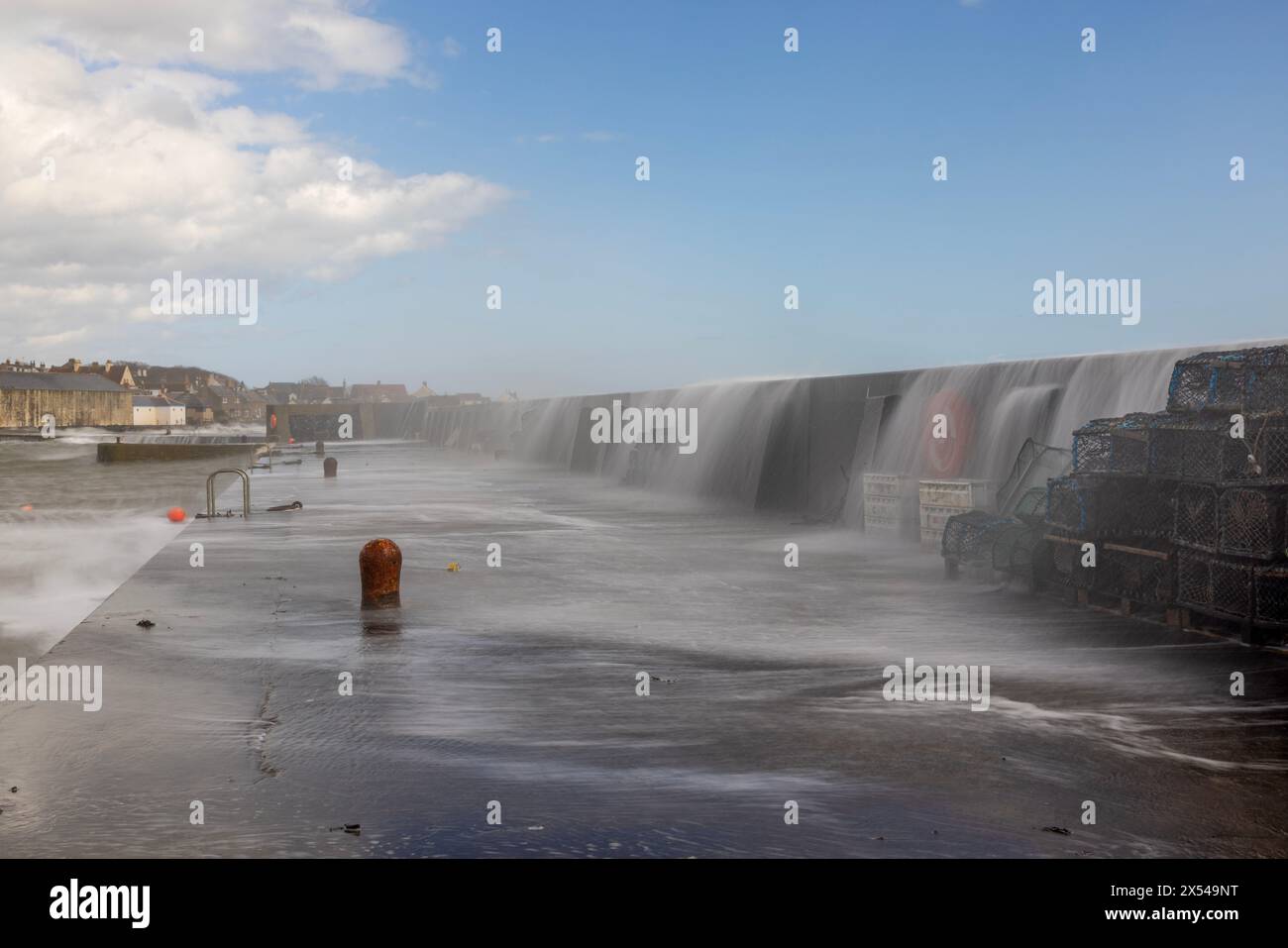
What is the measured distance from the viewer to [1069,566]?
506 inches

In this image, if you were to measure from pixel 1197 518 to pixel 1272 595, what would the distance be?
3.68ft

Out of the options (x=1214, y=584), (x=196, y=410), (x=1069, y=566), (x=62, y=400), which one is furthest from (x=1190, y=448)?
(x=196, y=410)

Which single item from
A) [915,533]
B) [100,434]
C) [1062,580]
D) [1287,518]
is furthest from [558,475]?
[100,434]

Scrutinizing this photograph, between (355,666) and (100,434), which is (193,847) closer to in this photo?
(355,666)

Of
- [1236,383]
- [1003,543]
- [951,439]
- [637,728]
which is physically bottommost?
[637,728]

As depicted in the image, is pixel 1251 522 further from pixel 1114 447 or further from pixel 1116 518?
pixel 1114 447

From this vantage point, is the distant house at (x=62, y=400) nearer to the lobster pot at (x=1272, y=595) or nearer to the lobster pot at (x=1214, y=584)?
the lobster pot at (x=1214, y=584)

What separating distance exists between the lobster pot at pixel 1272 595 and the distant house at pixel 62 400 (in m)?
150

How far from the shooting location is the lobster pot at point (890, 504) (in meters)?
18.9

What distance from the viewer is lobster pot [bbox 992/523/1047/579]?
525 inches

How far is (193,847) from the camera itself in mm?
5520

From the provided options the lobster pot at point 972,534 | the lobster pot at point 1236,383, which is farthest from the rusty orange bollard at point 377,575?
the lobster pot at point 1236,383
